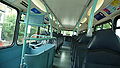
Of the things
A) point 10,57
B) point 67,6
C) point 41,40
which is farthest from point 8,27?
point 67,6

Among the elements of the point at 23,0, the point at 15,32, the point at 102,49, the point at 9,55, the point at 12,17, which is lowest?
the point at 9,55

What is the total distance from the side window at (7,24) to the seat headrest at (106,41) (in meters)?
2.17

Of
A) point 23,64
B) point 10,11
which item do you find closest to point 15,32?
point 10,11

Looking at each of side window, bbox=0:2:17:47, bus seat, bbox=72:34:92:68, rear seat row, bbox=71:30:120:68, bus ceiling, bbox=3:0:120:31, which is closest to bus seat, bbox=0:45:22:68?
side window, bbox=0:2:17:47

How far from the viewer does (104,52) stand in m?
1.56

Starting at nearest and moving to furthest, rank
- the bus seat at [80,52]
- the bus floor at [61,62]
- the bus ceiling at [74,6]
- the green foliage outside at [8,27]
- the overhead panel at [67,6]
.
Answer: the bus seat at [80,52] < the green foliage outside at [8,27] < the bus ceiling at [74,6] < the overhead panel at [67,6] < the bus floor at [61,62]

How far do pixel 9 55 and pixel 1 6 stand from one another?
123 cm

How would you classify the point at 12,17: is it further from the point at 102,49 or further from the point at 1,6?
the point at 102,49

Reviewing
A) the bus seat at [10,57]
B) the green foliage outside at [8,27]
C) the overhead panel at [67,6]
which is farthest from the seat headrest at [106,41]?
the green foliage outside at [8,27]

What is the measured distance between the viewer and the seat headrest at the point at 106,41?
5.25ft

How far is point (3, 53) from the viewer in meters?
2.74

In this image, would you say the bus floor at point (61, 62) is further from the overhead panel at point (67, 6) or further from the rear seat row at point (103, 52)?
the rear seat row at point (103, 52)

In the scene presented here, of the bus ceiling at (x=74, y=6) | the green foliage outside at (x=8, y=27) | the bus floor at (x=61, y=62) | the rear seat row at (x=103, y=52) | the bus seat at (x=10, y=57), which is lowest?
the bus floor at (x=61, y=62)

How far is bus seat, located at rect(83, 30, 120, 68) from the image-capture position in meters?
1.54
